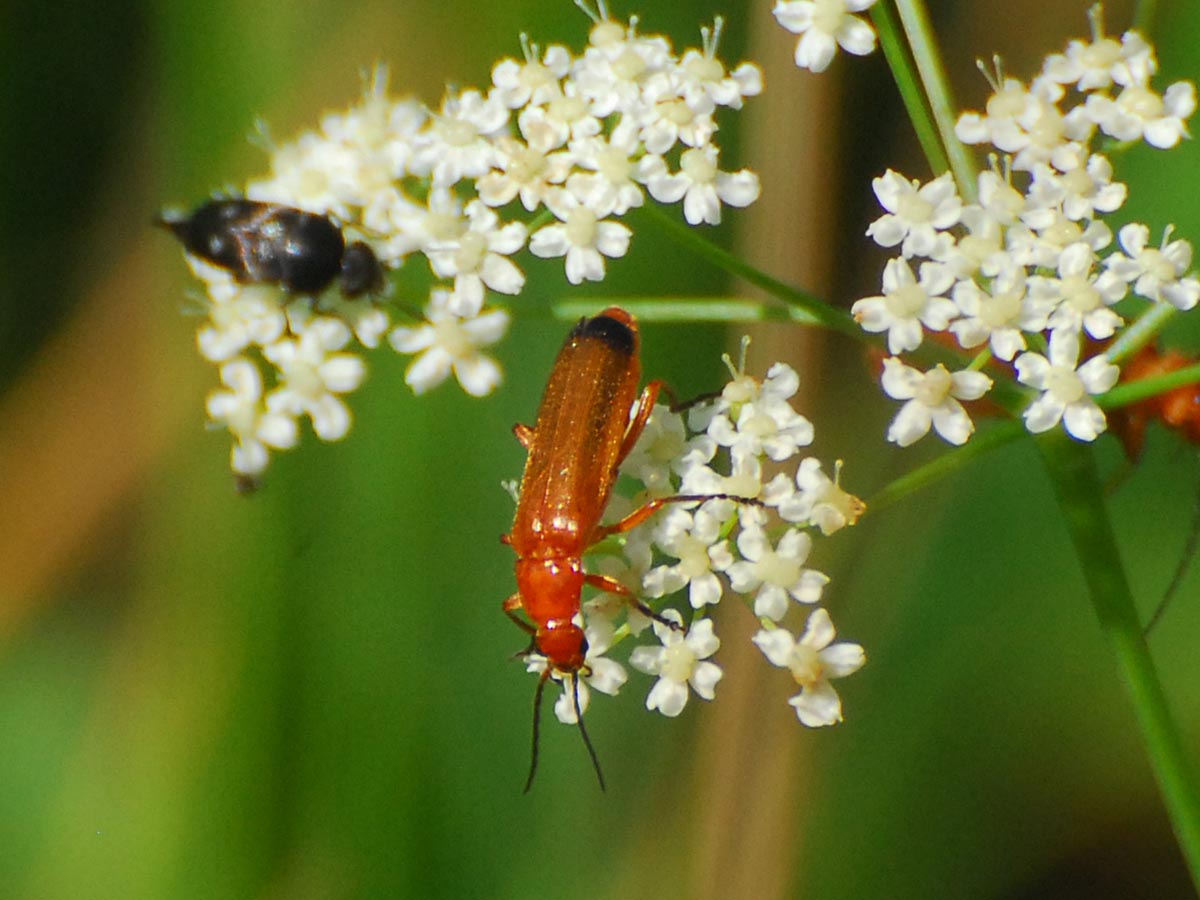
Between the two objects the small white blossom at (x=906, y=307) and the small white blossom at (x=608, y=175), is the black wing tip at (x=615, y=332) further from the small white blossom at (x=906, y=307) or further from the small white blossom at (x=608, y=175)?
the small white blossom at (x=906, y=307)

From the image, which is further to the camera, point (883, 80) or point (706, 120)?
point (883, 80)

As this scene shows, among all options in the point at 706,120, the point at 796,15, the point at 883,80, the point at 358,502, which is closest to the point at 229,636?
the point at 358,502

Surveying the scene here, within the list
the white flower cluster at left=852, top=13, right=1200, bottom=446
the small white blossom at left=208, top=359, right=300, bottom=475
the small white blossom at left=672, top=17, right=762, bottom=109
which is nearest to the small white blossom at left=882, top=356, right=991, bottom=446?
the white flower cluster at left=852, top=13, right=1200, bottom=446

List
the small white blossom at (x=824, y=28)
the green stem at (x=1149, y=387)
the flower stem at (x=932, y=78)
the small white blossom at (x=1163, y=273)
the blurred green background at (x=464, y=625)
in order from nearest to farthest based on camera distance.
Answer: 1. the green stem at (x=1149, y=387)
2. the small white blossom at (x=1163, y=273)
3. the flower stem at (x=932, y=78)
4. the small white blossom at (x=824, y=28)
5. the blurred green background at (x=464, y=625)

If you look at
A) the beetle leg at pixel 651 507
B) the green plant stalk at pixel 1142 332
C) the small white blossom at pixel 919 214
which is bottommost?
the beetle leg at pixel 651 507

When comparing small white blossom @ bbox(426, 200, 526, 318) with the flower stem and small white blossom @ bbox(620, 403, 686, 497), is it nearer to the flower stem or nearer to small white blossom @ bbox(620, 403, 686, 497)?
small white blossom @ bbox(620, 403, 686, 497)

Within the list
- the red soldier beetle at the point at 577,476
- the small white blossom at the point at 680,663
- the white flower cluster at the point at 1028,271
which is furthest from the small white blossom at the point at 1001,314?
the small white blossom at the point at 680,663

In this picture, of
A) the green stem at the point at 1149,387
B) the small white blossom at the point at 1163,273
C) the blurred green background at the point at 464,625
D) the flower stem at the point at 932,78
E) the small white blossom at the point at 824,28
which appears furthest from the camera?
the blurred green background at the point at 464,625

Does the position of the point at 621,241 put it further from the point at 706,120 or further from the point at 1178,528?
the point at 1178,528
